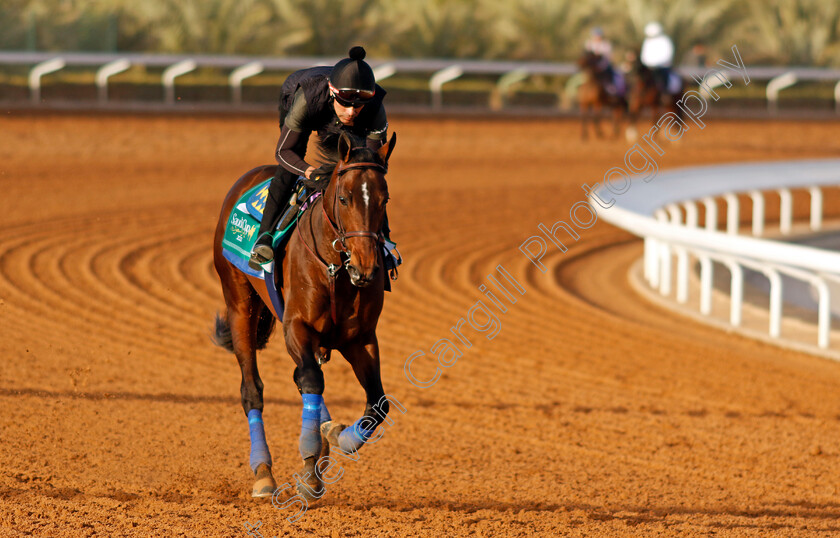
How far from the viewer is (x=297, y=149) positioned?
189 inches

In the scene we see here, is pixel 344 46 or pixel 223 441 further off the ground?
pixel 344 46

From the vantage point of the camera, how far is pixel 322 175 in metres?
4.52

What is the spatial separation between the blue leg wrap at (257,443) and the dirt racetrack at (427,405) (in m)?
0.17

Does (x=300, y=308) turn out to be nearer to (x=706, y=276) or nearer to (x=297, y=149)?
(x=297, y=149)

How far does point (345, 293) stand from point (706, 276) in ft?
16.7

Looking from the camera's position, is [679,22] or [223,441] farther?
[679,22]

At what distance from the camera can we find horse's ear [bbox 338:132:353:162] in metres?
4.17

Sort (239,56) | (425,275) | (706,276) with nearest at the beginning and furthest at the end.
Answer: (706,276)
(425,275)
(239,56)

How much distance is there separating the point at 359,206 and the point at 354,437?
1.12 m

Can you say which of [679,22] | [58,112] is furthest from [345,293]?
[679,22]

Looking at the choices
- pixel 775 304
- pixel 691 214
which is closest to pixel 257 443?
pixel 775 304

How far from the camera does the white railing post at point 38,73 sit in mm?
19578

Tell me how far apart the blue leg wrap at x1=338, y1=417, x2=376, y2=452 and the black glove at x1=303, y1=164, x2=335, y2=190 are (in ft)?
3.45

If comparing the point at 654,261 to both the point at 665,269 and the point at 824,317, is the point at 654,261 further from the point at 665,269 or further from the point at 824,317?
the point at 824,317
